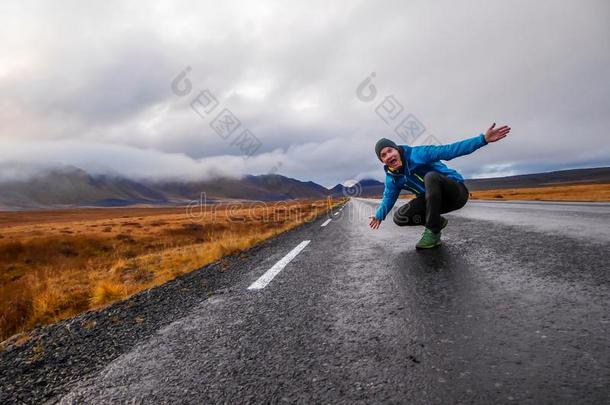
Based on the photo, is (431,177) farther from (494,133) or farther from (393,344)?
(393,344)

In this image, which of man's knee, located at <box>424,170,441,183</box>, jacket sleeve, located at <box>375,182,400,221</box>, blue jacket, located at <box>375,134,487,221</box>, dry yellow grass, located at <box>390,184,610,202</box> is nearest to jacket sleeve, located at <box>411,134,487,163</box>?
blue jacket, located at <box>375,134,487,221</box>

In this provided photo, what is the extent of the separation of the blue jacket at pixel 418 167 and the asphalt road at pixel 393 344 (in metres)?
1.70

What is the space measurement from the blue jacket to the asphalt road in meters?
1.70

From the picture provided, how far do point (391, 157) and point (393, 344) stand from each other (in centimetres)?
335

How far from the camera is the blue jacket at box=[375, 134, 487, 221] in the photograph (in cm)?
450

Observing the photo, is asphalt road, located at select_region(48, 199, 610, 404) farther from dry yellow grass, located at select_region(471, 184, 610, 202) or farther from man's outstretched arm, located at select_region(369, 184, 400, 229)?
dry yellow grass, located at select_region(471, 184, 610, 202)

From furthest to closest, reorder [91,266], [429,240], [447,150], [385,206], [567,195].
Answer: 1. [567,195]
2. [91,266]
3. [385,206]
4. [429,240]
5. [447,150]

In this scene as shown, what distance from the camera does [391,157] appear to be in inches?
187

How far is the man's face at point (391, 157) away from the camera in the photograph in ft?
15.6

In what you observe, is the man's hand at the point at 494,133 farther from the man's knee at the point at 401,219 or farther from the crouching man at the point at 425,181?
the man's knee at the point at 401,219

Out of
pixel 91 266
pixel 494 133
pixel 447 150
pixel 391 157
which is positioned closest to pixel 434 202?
pixel 447 150

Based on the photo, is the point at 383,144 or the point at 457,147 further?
the point at 383,144

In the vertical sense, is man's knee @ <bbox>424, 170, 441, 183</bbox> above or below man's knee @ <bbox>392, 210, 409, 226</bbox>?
above

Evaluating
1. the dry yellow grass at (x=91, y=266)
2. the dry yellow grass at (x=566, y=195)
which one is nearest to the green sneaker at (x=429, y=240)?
the dry yellow grass at (x=91, y=266)
